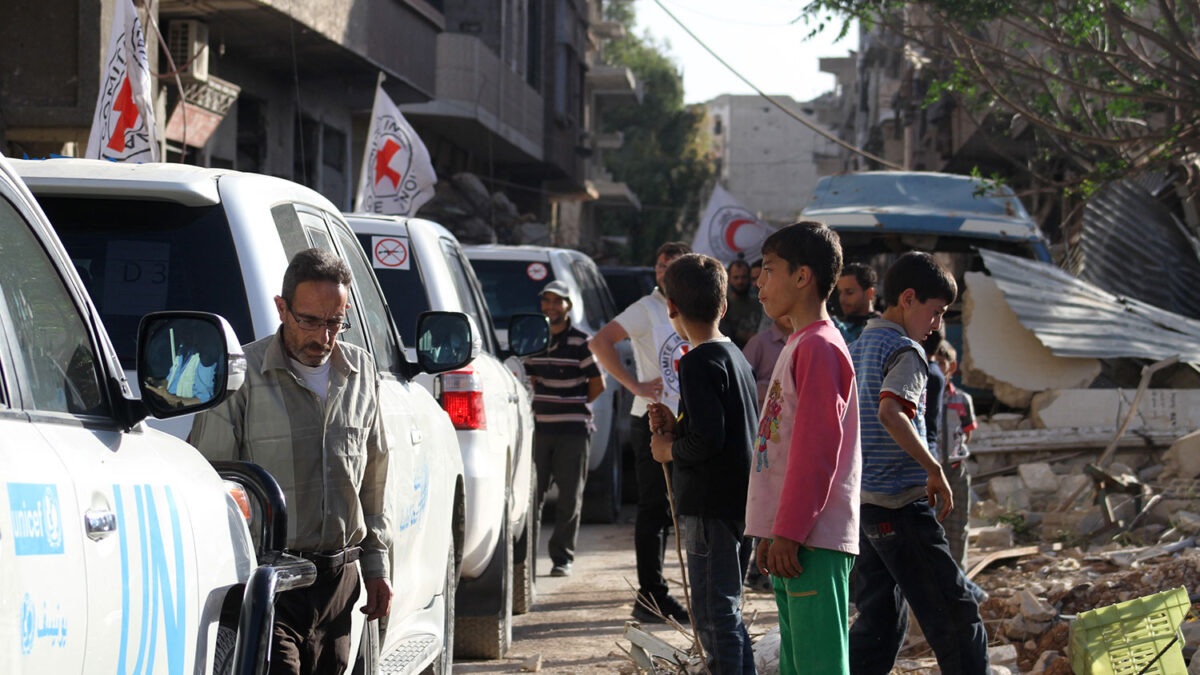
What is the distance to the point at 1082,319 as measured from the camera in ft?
42.2

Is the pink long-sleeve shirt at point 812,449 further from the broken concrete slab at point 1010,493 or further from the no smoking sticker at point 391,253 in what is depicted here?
the broken concrete slab at point 1010,493

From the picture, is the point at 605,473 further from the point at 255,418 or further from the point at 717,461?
the point at 255,418

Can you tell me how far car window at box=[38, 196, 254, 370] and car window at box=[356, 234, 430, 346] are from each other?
10.8ft

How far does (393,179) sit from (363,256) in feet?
26.6

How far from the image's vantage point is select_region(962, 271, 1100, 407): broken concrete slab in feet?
41.6

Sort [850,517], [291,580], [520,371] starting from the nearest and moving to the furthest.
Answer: [291,580] → [850,517] → [520,371]

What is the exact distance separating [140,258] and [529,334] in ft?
13.2

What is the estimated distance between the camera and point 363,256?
5.14m

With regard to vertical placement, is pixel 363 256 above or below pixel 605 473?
above

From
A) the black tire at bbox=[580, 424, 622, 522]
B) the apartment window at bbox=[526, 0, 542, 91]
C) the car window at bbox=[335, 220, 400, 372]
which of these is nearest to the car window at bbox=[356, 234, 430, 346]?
the car window at bbox=[335, 220, 400, 372]

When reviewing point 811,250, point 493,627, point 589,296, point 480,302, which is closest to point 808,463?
point 811,250

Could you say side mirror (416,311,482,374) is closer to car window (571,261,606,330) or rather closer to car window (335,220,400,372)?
car window (335,220,400,372)

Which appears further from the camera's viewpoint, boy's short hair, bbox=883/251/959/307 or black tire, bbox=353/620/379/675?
boy's short hair, bbox=883/251/959/307

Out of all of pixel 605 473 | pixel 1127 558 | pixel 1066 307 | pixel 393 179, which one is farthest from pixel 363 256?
pixel 1066 307
